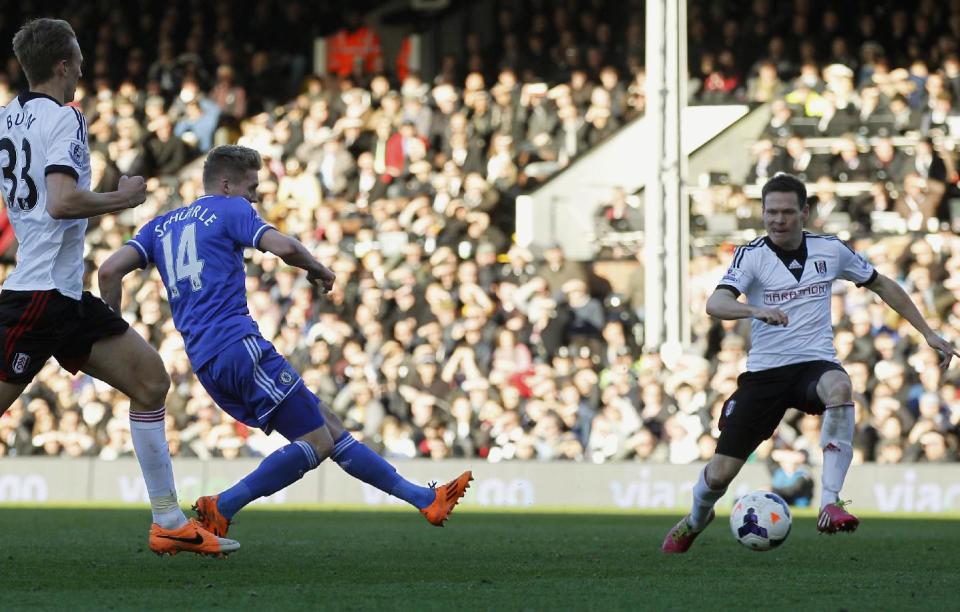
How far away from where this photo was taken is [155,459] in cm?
789

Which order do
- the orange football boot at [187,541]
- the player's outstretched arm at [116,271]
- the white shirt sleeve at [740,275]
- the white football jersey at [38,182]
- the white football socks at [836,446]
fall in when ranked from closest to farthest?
the white football jersey at [38,182] → the orange football boot at [187,541] → the player's outstretched arm at [116,271] → the white football socks at [836,446] → the white shirt sleeve at [740,275]

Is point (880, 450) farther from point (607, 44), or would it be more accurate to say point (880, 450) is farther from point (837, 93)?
point (607, 44)

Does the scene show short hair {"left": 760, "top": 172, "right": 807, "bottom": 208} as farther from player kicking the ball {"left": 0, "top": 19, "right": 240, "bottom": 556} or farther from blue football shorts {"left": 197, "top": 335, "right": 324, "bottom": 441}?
player kicking the ball {"left": 0, "top": 19, "right": 240, "bottom": 556}

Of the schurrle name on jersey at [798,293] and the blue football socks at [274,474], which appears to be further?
the schurrle name on jersey at [798,293]

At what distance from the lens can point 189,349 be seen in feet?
26.3

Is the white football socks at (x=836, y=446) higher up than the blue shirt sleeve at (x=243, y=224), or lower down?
lower down

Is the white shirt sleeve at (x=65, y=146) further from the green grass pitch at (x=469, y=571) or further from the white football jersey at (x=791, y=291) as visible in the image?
the white football jersey at (x=791, y=291)

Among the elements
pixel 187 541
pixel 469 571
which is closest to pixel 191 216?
pixel 187 541

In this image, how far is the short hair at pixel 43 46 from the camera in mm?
7359

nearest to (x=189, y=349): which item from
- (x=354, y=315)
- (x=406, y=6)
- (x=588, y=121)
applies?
(x=354, y=315)

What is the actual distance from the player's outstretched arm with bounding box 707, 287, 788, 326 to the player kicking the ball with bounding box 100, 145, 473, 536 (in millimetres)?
1529

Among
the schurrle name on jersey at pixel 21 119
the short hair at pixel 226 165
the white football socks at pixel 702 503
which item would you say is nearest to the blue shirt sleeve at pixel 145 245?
the short hair at pixel 226 165

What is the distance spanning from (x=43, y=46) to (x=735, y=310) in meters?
3.47

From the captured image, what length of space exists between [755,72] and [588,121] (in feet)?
7.07
